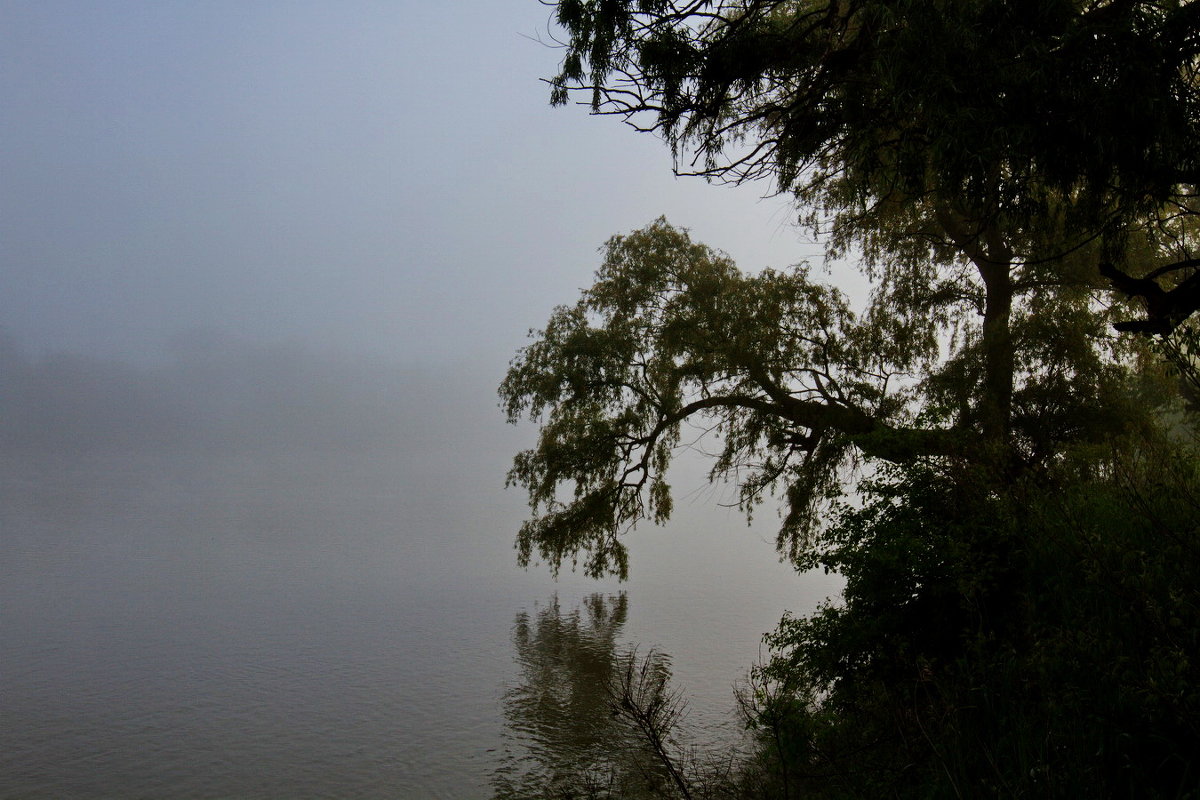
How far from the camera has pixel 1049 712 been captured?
5.32 metres

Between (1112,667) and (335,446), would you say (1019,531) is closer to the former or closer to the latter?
(1112,667)

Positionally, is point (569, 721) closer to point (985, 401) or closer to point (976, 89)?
point (985, 401)

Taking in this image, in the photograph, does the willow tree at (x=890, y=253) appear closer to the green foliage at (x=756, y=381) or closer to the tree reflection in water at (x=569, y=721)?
the green foliage at (x=756, y=381)

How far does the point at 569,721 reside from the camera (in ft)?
51.1

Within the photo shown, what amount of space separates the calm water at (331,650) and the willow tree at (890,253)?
4.06 m

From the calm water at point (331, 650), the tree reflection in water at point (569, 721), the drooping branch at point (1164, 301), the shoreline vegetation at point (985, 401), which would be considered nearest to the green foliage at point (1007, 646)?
the shoreline vegetation at point (985, 401)

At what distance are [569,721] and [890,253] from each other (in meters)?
10.4

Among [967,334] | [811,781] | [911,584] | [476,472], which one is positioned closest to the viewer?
[811,781]

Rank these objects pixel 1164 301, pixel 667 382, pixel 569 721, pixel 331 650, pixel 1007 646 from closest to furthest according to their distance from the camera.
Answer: pixel 1164 301 → pixel 1007 646 → pixel 569 721 → pixel 667 382 → pixel 331 650

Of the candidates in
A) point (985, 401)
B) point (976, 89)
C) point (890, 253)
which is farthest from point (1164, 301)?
point (890, 253)

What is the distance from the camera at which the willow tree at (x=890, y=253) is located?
6.30m

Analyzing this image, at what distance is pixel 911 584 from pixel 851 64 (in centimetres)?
498

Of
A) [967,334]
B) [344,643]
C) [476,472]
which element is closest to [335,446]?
[476,472]

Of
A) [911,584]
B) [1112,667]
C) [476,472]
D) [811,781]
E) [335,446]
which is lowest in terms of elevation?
[811,781]
